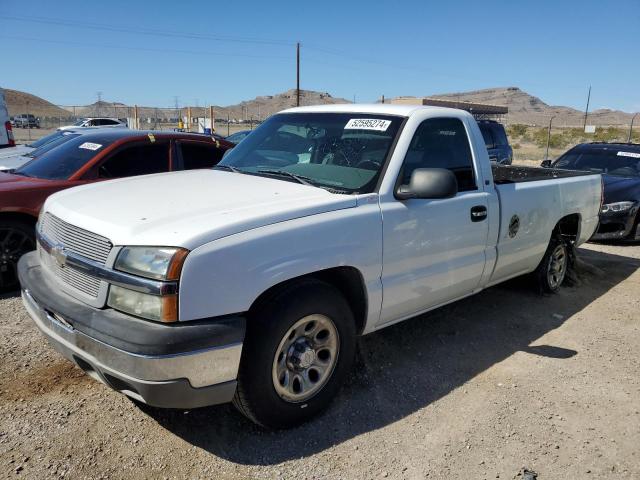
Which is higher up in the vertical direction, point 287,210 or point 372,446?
point 287,210

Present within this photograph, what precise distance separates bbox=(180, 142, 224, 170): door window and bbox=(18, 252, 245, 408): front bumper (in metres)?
3.89

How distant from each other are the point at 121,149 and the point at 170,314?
4.03 meters

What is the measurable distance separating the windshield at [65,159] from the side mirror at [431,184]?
3.95 meters

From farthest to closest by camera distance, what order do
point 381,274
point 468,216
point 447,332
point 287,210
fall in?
point 447,332, point 468,216, point 381,274, point 287,210

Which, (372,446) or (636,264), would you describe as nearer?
(372,446)

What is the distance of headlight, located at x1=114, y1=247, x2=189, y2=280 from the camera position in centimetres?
244

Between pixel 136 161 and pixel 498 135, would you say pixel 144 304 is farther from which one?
pixel 498 135

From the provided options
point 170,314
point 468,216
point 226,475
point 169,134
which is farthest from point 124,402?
point 169,134

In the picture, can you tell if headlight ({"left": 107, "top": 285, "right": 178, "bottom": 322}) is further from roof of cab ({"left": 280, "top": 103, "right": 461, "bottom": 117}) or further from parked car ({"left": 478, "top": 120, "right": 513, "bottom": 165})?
parked car ({"left": 478, "top": 120, "right": 513, "bottom": 165})

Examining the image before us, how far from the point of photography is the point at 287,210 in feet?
9.46

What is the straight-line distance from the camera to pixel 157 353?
2.41 m

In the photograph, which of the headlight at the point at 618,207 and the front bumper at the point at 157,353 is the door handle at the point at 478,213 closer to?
the front bumper at the point at 157,353

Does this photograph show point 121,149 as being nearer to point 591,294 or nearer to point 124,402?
point 124,402

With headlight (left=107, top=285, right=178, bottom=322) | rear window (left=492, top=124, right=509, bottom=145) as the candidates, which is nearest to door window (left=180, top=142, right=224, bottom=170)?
headlight (left=107, top=285, right=178, bottom=322)
